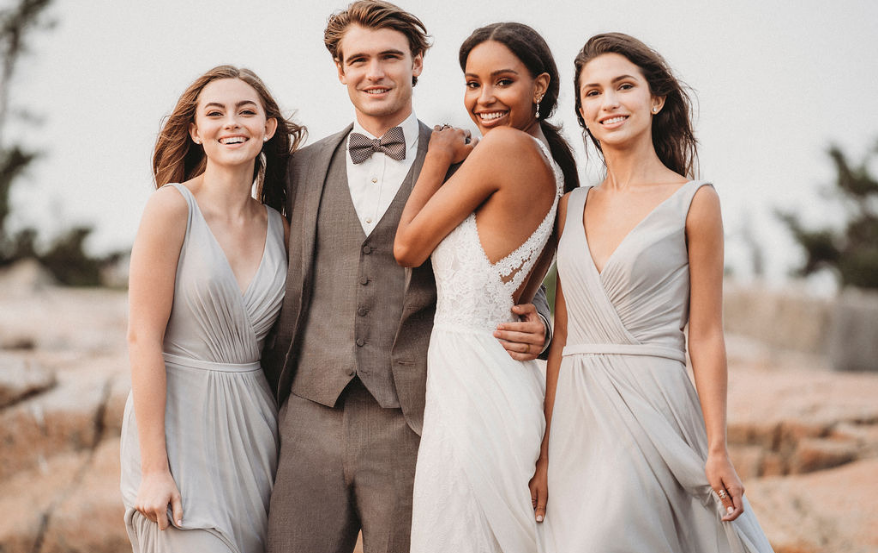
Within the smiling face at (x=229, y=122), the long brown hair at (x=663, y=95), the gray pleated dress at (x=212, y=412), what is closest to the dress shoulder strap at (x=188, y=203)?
the gray pleated dress at (x=212, y=412)

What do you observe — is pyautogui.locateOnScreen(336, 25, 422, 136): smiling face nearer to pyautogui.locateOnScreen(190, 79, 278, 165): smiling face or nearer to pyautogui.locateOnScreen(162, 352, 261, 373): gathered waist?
pyautogui.locateOnScreen(190, 79, 278, 165): smiling face

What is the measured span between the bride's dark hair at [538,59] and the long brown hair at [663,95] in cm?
14

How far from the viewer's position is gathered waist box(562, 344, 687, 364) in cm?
264

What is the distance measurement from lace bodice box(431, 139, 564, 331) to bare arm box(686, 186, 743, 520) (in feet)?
1.73

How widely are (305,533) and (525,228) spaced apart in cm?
129

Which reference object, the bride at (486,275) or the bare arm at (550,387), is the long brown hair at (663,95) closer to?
the bride at (486,275)

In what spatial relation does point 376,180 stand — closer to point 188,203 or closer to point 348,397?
point 188,203

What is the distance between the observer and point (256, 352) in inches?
127

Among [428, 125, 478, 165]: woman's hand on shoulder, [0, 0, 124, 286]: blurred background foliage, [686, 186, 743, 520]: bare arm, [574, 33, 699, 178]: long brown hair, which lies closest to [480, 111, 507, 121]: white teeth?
[428, 125, 478, 165]: woman's hand on shoulder

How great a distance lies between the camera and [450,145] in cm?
307

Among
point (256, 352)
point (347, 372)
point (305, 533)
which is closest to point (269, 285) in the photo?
point (256, 352)

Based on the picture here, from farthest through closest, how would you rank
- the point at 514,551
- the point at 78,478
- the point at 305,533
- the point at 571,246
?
the point at 78,478
the point at 305,533
the point at 571,246
the point at 514,551

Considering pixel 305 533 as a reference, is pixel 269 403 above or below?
above

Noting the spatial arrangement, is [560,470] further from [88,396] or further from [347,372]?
[88,396]
